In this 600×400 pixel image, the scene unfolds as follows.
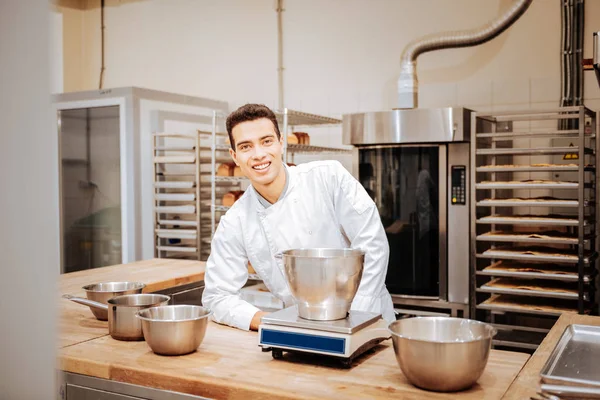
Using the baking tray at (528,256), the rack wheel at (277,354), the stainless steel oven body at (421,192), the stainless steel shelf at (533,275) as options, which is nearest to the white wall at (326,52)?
the stainless steel oven body at (421,192)

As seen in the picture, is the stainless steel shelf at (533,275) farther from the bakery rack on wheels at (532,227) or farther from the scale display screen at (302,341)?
the scale display screen at (302,341)

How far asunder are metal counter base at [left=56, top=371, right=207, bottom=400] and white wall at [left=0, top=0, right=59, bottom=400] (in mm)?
1041

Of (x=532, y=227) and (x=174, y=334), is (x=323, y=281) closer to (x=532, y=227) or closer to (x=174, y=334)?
(x=174, y=334)

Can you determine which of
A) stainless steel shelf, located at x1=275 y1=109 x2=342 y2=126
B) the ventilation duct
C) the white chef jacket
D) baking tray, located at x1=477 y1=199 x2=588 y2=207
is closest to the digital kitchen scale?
the white chef jacket

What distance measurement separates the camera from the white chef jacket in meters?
2.21

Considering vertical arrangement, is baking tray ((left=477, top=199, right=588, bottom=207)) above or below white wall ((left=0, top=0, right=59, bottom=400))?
below

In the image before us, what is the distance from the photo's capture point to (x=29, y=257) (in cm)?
46

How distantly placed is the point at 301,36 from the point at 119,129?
64.8 inches

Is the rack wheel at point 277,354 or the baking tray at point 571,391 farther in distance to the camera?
the rack wheel at point 277,354

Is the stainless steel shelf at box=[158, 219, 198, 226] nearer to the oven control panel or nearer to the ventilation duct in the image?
the ventilation duct

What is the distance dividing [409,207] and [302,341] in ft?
8.04

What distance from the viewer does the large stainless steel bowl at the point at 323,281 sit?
4.93 ft

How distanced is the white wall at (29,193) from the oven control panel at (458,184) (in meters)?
3.44

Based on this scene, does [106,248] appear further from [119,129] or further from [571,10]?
[571,10]
